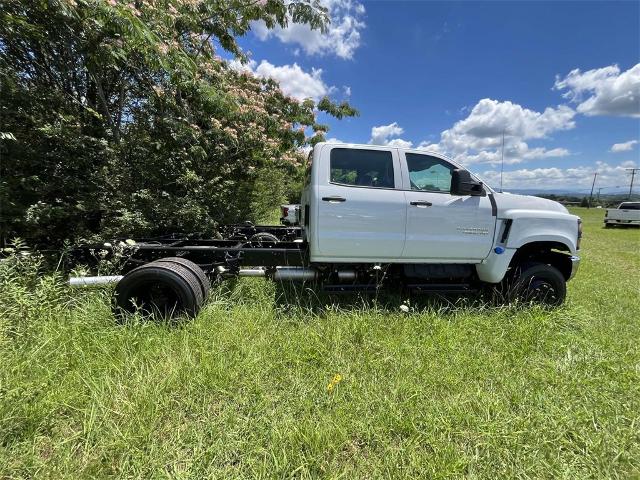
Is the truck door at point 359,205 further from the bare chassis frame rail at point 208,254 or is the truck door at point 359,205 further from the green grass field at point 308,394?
the green grass field at point 308,394

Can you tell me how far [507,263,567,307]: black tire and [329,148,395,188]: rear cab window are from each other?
208 cm

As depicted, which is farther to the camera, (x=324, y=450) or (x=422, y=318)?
(x=422, y=318)

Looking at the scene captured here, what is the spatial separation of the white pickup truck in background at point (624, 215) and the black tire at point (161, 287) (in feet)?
86.8

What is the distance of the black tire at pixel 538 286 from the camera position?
3.92 meters

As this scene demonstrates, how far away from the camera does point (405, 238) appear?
3.71m

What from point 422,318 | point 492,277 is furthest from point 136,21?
point 492,277

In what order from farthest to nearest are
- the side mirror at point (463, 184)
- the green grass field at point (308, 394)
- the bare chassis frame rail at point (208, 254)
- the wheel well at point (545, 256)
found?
the wheel well at point (545, 256)
the bare chassis frame rail at point (208, 254)
the side mirror at point (463, 184)
the green grass field at point (308, 394)

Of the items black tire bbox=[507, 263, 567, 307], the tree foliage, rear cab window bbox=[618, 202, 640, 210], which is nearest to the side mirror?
black tire bbox=[507, 263, 567, 307]

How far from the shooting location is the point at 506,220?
3.83 m

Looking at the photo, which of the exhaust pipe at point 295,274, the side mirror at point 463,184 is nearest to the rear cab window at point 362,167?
the side mirror at point 463,184

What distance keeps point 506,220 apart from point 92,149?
6471 millimetres

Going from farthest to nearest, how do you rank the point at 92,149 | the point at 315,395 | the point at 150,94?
the point at 150,94
the point at 92,149
the point at 315,395

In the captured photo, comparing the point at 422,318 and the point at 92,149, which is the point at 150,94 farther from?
the point at 422,318

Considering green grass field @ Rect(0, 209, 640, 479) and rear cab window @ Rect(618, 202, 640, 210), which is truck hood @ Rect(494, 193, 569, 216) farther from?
rear cab window @ Rect(618, 202, 640, 210)
